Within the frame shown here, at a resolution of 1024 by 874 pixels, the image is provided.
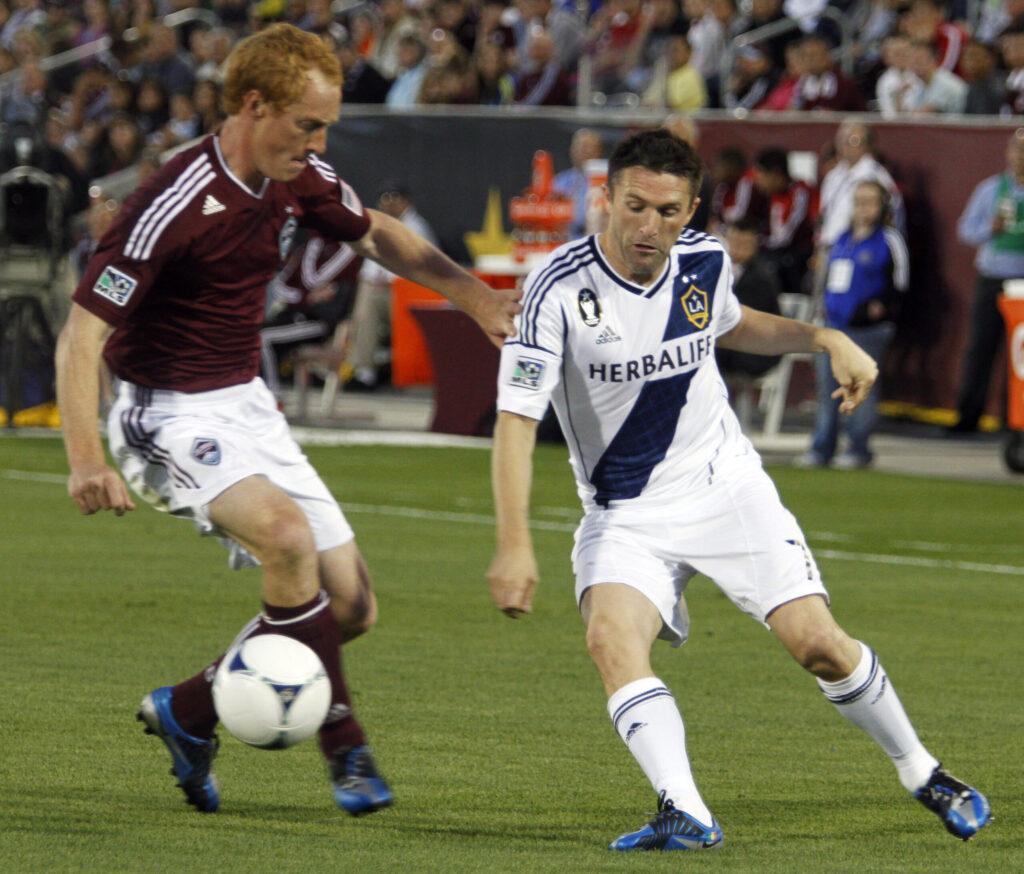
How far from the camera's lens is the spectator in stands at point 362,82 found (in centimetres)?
2078

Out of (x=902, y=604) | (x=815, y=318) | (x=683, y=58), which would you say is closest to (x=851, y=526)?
(x=902, y=604)

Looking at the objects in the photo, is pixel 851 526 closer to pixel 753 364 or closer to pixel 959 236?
pixel 753 364

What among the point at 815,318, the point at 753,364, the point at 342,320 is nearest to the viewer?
the point at 753,364

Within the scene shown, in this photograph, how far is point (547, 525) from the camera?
1174 centimetres

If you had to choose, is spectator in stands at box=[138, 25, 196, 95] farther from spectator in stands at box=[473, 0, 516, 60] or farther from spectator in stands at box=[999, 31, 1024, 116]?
spectator in stands at box=[999, 31, 1024, 116]

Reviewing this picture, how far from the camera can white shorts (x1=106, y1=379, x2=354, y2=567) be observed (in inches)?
206

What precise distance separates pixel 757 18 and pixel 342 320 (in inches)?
199

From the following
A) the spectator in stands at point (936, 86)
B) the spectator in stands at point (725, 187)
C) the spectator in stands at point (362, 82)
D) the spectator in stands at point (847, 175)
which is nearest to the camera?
the spectator in stands at point (847, 175)

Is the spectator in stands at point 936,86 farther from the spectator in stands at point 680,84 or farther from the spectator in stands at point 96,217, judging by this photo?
the spectator in stands at point 96,217

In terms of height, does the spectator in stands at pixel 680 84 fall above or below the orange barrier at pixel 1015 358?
above

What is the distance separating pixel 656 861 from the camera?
470 centimetres

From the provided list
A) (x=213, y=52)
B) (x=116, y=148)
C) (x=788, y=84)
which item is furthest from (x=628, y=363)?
(x=213, y=52)

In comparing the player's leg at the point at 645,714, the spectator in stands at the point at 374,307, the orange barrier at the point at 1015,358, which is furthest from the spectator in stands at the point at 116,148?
the player's leg at the point at 645,714

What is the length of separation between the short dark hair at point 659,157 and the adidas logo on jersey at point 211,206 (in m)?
1.04
